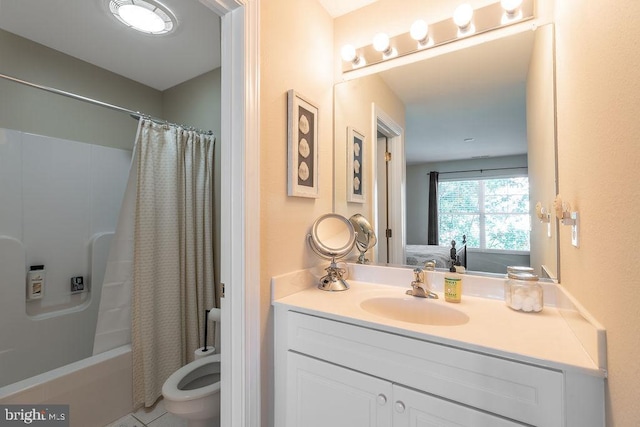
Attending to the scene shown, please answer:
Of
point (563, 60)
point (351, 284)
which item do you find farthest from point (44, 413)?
point (563, 60)

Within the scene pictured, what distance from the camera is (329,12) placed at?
162 cm

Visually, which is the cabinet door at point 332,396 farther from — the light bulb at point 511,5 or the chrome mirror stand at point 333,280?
the light bulb at point 511,5

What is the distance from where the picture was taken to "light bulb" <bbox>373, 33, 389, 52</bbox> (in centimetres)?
147

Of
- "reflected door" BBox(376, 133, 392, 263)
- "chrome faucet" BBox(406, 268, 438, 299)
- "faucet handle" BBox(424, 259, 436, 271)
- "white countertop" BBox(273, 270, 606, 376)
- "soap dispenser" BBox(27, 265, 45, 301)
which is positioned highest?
"reflected door" BBox(376, 133, 392, 263)

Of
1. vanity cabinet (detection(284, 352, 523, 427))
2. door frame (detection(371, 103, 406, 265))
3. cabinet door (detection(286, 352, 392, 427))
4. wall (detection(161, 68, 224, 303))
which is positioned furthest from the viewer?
wall (detection(161, 68, 224, 303))

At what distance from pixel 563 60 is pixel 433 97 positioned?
0.58 metres

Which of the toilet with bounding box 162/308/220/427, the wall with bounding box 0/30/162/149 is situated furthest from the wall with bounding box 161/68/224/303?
the toilet with bounding box 162/308/220/427

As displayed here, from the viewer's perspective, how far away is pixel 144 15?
167cm

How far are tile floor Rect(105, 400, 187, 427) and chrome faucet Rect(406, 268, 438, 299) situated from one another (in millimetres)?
1611

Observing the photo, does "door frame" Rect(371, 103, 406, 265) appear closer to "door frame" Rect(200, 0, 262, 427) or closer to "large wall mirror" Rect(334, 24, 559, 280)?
"large wall mirror" Rect(334, 24, 559, 280)

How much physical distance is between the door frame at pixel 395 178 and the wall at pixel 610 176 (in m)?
0.77

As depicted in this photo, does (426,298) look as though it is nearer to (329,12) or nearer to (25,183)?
(329,12)

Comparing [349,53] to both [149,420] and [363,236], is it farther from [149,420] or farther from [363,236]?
[149,420]

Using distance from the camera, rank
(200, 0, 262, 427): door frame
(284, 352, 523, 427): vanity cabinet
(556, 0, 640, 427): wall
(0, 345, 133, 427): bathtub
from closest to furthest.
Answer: (556, 0, 640, 427): wall
(284, 352, 523, 427): vanity cabinet
(200, 0, 262, 427): door frame
(0, 345, 133, 427): bathtub
